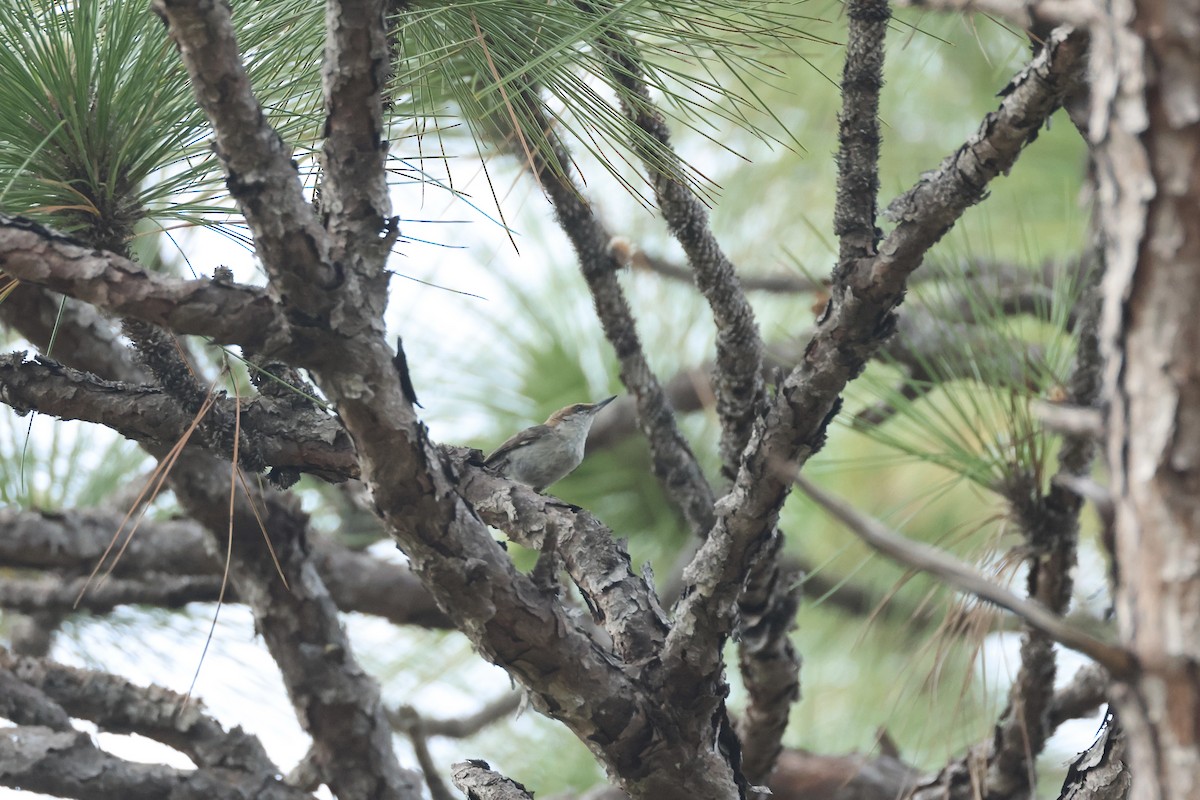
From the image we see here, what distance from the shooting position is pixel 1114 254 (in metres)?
0.70

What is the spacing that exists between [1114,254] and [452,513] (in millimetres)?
747

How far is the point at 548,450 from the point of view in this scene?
2.82 metres

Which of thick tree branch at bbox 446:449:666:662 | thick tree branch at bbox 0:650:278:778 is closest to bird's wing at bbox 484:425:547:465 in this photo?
thick tree branch at bbox 0:650:278:778

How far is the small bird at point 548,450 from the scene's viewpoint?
9.14 ft

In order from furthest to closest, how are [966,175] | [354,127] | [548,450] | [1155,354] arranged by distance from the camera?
[548,450]
[966,175]
[354,127]
[1155,354]

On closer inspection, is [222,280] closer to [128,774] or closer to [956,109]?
[128,774]

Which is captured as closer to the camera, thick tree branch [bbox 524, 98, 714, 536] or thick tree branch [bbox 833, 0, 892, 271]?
thick tree branch [bbox 833, 0, 892, 271]

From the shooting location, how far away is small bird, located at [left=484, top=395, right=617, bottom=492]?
2.79 m

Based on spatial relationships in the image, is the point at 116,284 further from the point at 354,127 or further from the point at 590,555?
the point at 590,555

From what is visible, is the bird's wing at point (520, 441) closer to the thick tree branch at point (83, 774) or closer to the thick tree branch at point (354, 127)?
the thick tree branch at point (83, 774)

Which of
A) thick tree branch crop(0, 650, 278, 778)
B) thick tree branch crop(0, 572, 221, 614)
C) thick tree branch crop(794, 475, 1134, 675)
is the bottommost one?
thick tree branch crop(794, 475, 1134, 675)

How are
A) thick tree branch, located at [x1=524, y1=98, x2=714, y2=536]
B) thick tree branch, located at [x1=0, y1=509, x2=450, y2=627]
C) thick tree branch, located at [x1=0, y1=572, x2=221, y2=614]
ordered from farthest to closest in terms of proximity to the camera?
thick tree branch, located at [x1=0, y1=572, x2=221, y2=614], thick tree branch, located at [x1=0, y1=509, x2=450, y2=627], thick tree branch, located at [x1=524, y1=98, x2=714, y2=536]

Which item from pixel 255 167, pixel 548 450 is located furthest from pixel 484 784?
pixel 548 450

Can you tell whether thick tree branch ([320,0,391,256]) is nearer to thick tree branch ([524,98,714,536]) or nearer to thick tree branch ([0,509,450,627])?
thick tree branch ([524,98,714,536])
